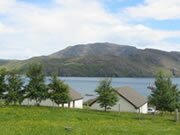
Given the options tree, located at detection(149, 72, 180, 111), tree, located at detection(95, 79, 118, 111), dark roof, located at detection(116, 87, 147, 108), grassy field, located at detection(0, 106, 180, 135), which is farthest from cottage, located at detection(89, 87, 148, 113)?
grassy field, located at detection(0, 106, 180, 135)

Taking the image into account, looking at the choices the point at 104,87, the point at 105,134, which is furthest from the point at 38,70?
the point at 105,134

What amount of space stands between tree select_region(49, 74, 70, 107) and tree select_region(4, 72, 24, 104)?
20.3 feet

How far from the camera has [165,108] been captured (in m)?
75.0

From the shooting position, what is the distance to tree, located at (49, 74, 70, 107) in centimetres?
8075

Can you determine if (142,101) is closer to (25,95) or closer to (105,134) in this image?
(25,95)

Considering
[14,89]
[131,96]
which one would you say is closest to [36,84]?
[14,89]

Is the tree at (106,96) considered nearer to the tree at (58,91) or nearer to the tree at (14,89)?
the tree at (58,91)

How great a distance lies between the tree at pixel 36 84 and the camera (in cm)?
7975

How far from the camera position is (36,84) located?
80562 millimetres

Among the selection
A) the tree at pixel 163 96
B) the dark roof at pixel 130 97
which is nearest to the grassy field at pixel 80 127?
Answer: the tree at pixel 163 96

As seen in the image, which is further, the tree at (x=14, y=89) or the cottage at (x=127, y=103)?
the cottage at (x=127, y=103)

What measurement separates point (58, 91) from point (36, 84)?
4694 mm

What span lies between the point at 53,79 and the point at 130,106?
21.1m

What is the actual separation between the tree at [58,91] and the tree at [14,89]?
618 cm
